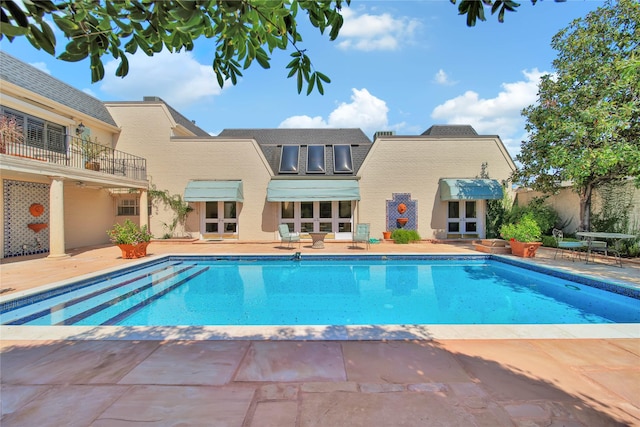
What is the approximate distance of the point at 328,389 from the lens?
3.77m

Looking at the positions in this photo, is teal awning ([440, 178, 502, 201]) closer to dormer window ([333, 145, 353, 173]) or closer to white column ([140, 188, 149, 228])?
dormer window ([333, 145, 353, 173])

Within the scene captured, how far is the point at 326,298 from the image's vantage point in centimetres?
965

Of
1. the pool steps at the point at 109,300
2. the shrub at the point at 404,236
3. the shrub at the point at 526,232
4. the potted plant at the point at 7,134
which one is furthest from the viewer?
the shrub at the point at 404,236

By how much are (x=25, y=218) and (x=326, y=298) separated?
1709 centimetres

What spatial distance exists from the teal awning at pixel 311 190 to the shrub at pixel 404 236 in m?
3.65

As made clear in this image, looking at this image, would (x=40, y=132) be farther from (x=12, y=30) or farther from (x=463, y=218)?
(x=463, y=218)

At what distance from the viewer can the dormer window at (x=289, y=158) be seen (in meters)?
22.5

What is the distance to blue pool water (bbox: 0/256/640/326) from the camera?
7652 millimetres

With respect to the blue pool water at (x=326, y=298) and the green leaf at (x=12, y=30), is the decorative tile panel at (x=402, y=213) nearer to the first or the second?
the blue pool water at (x=326, y=298)

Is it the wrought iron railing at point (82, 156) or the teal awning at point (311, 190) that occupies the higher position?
the wrought iron railing at point (82, 156)

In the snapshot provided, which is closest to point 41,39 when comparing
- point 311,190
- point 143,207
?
point 311,190

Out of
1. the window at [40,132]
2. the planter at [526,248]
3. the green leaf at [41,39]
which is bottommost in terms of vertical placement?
the planter at [526,248]

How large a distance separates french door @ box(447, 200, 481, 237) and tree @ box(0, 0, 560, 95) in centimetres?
2111

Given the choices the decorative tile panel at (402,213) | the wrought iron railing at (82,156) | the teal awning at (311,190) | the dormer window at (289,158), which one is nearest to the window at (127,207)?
the wrought iron railing at (82,156)
